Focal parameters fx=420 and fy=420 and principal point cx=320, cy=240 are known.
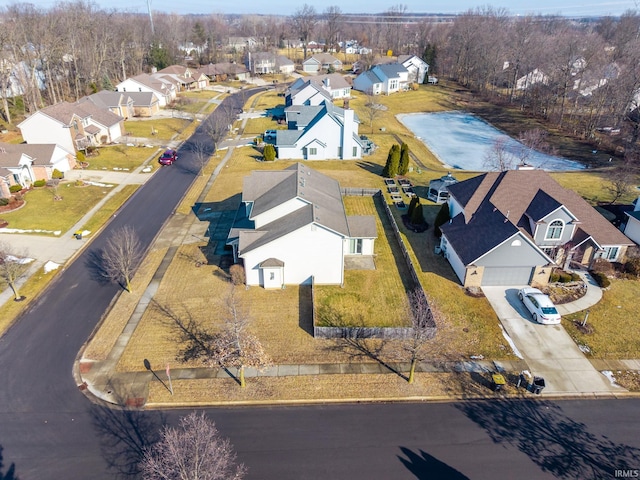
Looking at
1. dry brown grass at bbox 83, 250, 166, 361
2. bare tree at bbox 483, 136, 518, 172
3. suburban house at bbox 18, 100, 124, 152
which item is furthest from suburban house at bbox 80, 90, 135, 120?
bare tree at bbox 483, 136, 518, 172

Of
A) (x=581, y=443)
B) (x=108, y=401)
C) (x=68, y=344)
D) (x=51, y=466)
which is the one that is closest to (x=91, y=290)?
(x=68, y=344)

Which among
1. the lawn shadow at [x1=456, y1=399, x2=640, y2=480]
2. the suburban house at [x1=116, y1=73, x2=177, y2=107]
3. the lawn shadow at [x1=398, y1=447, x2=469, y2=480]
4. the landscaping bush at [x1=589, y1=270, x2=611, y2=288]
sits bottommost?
the lawn shadow at [x1=398, y1=447, x2=469, y2=480]

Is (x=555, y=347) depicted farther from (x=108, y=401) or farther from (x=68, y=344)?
(x=68, y=344)

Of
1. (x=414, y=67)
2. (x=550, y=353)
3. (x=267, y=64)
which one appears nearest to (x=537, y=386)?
(x=550, y=353)

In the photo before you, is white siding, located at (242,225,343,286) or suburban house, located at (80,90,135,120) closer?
white siding, located at (242,225,343,286)

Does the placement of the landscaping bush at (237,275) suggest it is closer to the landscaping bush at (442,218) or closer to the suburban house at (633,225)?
the landscaping bush at (442,218)

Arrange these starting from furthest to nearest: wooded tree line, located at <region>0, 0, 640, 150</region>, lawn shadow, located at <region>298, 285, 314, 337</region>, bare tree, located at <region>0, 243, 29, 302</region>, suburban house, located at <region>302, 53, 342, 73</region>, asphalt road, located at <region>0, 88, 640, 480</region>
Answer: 1. suburban house, located at <region>302, 53, 342, 73</region>
2. wooded tree line, located at <region>0, 0, 640, 150</region>
3. bare tree, located at <region>0, 243, 29, 302</region>
4. lawn shadow, located at <region>298, 285, 314, 337</region>
5. asphalt road, located at <region>0, 88, 640, 480</region>

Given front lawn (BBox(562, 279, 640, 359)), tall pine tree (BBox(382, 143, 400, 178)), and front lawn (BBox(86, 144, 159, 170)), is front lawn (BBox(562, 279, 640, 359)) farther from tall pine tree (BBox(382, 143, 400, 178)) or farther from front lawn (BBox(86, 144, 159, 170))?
front lawn (BBox(86, 144, 159, 170))

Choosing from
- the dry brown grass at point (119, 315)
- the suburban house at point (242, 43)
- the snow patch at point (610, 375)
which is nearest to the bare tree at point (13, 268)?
the dry brown grass at point (119, 315)
